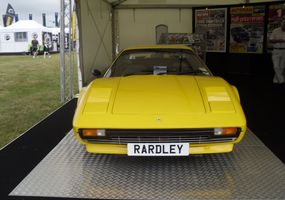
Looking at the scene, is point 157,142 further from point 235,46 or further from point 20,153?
point 235,46

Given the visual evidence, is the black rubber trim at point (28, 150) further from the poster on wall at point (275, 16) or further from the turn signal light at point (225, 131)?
the poster on wall at point (275, 16)

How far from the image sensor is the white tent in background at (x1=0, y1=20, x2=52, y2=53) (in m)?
28.3

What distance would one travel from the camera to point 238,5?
433 inches

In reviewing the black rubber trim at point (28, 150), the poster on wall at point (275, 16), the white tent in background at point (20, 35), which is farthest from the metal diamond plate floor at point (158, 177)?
the white tent in background at point (20, 35)

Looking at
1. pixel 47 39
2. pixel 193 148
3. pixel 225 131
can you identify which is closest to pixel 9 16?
pixel 47 39

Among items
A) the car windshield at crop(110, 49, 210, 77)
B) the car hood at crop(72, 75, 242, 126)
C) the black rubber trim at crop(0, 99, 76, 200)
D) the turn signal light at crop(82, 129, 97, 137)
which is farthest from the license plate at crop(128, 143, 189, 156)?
the car windshield at crop(110, 49, 210, 77)

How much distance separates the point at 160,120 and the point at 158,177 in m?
0.54

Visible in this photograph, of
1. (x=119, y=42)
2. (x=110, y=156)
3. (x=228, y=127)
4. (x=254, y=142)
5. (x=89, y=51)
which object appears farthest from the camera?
(x=119, y=42)

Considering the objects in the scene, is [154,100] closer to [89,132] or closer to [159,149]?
[159,149]

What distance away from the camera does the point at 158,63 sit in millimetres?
4293

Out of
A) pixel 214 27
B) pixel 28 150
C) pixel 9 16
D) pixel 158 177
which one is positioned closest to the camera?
pixel 158 177

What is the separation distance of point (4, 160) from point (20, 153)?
0.23 metres

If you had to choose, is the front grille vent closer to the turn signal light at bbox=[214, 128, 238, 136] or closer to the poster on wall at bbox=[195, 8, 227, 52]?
the turn signal light at bbox=[214, 128, 238, 136]

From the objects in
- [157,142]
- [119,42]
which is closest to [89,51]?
[119,42]
